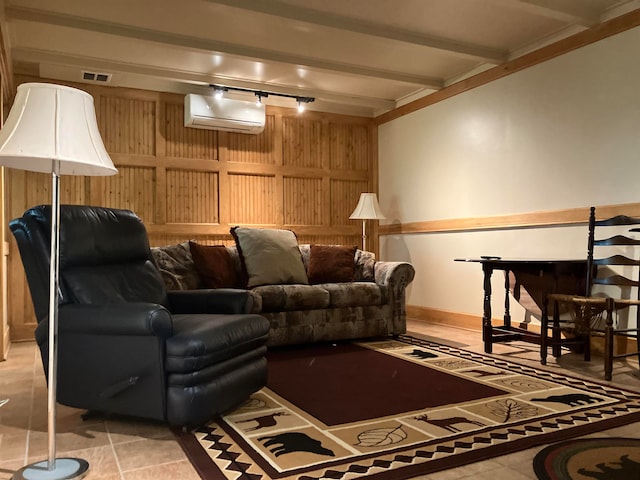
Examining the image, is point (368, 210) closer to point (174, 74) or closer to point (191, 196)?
point (191, 196)

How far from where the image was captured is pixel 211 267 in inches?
159

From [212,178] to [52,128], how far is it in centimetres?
392

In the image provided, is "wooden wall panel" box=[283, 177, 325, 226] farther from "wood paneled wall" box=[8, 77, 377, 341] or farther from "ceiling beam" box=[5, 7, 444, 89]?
"ceiling beam" box=[5, 7, 444, 89]

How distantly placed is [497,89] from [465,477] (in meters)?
3.84

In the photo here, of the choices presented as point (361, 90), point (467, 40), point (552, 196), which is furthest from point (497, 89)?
point (361, 90)

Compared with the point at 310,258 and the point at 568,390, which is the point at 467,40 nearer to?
the point at 310,258

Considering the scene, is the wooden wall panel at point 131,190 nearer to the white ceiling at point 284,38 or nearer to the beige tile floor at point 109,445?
the white ceiling at point 284,38

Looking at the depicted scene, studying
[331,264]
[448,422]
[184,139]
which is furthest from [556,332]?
[184,139]

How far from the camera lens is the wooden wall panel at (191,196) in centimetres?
541

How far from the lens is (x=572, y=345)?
3670 mm

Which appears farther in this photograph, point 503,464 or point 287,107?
point 287,107

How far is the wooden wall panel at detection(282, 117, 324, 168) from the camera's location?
238 inches

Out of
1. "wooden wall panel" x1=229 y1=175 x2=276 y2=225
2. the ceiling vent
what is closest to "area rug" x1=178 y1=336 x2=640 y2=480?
"wooden wall panel" x1=229 y1=175 x2=276 y2=225

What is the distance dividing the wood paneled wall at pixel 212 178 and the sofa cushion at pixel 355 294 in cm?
182
